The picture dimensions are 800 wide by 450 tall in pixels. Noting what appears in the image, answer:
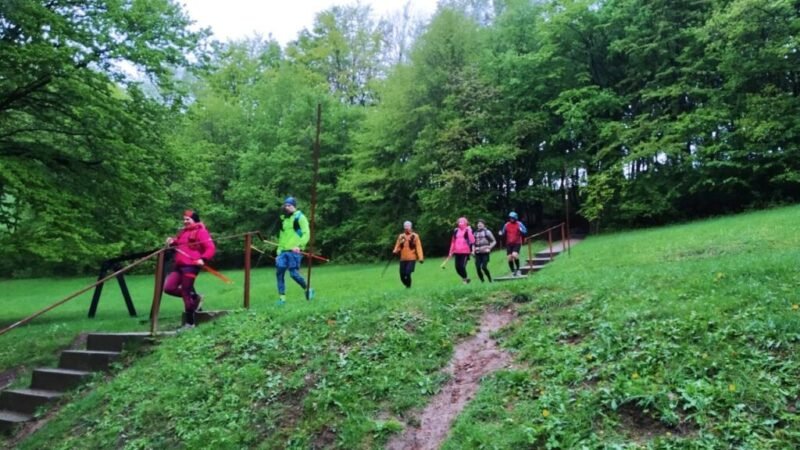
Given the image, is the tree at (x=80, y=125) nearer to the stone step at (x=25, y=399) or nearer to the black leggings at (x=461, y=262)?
the stone step at (x=25, y=399)

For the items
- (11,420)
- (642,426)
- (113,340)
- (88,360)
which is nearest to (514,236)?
(113,340)

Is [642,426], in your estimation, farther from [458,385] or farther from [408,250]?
[408,250]

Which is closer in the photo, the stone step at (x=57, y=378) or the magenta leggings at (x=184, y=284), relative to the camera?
the stone step at (x=57, y=378)

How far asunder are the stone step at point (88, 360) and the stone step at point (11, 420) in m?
0.97

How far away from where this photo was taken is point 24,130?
13.6 m

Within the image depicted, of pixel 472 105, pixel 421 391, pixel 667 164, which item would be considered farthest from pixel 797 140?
pixel 421 391

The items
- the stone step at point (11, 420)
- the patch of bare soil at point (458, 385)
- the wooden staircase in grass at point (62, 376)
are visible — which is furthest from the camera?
the wooden staircase in grass at point (62, 376)

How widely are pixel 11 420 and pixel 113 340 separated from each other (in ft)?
5.35

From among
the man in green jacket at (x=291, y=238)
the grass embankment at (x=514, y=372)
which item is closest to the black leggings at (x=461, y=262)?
the grass embankment at (x=514, y=372)

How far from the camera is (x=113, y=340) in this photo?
867 cm

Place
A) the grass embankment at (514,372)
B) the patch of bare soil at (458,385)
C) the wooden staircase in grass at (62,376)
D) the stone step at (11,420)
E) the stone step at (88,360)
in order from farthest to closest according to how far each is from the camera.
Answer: the stone step at (88,360) → the wooden staircase in grass at (62,376) → the stone step at (11,420) → the patch of bare soil at (458,385) → the grass embankment at (514,372)

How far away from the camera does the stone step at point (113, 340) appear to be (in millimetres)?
8555

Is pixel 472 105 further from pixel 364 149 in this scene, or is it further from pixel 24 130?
pixel 24 130

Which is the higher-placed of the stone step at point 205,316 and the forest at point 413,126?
the forest at point 413,126
